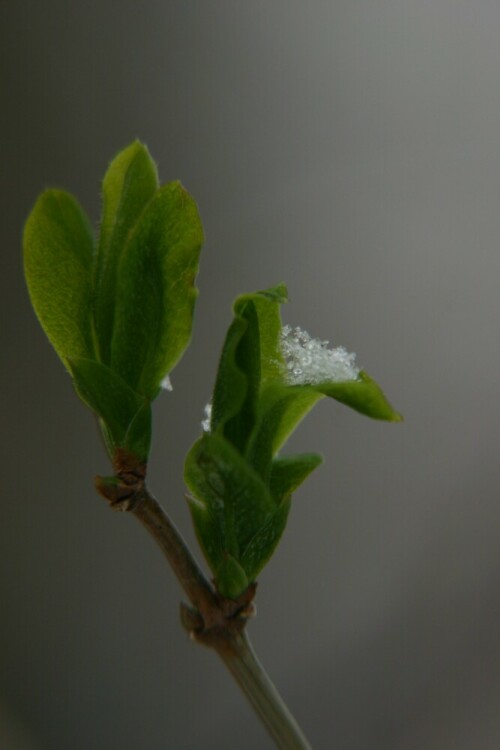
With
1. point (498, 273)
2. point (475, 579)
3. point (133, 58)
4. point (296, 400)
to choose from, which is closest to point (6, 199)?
point (133, 58)

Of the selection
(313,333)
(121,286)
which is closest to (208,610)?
(121,286)

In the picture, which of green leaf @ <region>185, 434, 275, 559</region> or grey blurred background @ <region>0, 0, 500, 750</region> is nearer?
green leaf @ <region>185, 434, 275, 559</region>

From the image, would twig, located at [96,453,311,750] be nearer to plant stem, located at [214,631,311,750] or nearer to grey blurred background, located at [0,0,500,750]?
plant stem, located at [214,631,311,750]

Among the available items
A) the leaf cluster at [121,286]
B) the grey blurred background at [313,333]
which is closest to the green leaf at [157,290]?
the leaf cluster at [121,286]

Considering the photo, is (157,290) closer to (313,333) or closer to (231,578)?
(231,578)

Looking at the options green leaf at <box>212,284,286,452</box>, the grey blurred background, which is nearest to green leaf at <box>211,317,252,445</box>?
green leaf at <box>212,284,286,452</box>

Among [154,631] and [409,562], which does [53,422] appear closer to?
[154,631]

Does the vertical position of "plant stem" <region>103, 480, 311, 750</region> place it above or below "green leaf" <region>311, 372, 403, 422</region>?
below

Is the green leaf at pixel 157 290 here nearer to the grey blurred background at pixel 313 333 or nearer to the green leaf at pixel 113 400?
the green leaf at pixel 113 400
